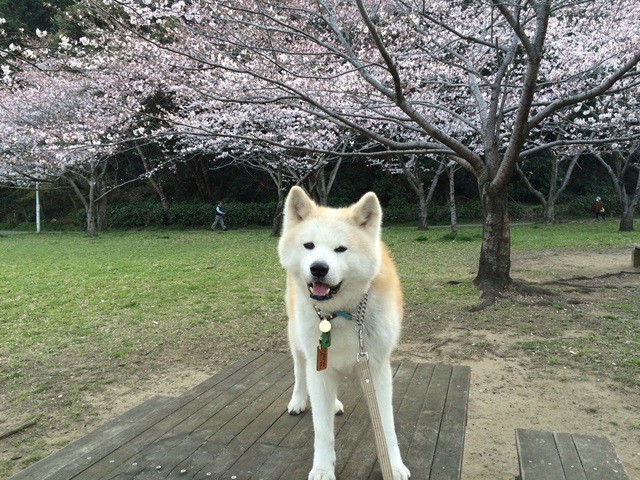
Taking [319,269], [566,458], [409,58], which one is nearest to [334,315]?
[319,269]

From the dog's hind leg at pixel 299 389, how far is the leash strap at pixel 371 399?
2.43ft

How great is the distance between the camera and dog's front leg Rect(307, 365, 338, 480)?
2174mm

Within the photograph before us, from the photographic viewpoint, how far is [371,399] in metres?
2.14

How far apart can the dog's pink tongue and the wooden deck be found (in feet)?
3.01

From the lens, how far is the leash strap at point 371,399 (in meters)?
1.98

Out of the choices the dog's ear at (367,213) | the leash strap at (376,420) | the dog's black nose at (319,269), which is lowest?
the leash strap at (376,420)

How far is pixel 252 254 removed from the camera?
1330 centimetres

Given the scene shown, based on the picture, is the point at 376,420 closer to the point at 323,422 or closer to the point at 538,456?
the point at 323,422

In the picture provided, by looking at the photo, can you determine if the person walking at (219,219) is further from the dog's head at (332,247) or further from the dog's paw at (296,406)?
the dog's head at (332,247)

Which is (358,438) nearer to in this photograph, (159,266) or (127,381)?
(127,381)

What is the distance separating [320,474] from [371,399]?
1.46 ft

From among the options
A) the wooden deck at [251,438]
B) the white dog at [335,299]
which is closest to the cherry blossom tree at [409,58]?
the white dog at [335,299]

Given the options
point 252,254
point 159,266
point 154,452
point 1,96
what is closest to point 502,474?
point 154,452

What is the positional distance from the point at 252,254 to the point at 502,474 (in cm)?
1097
